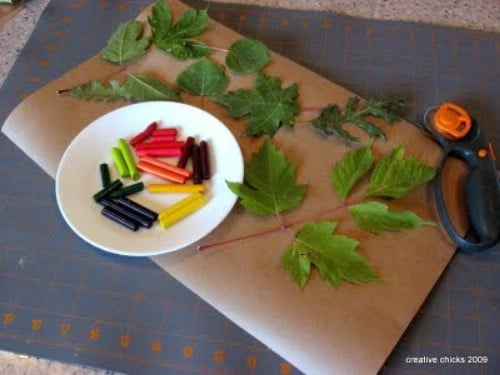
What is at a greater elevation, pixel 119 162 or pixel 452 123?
pixel 452 123

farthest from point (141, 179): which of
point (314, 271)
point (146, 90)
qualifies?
point (314, 271)

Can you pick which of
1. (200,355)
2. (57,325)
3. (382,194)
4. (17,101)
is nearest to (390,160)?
(382,194)

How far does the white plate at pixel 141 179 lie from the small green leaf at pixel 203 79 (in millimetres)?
47

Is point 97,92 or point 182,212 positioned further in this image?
point 97,92

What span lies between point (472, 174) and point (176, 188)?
0.35 meters

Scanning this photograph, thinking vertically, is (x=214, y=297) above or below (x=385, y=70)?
below

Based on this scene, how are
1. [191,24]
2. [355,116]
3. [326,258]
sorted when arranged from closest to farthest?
[326,258] < [355,116] < [191,24]

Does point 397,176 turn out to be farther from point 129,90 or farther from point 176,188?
point 129,90

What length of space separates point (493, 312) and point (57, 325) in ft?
1.58

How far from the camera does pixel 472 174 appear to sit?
1.89ft

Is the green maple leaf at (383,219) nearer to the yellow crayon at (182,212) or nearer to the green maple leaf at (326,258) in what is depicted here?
the green maple leaf at (326,258)

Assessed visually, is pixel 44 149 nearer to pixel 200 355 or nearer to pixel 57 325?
pixel 57 325

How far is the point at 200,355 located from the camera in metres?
0.52

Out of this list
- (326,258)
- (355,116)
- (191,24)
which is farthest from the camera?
(191,24)
